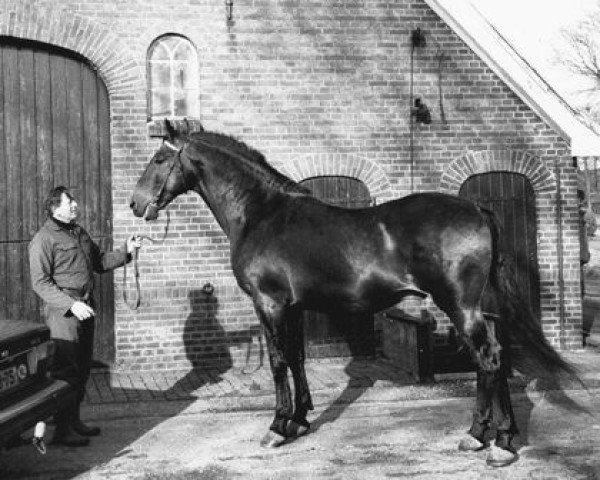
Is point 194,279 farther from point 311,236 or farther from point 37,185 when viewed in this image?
point 311,236

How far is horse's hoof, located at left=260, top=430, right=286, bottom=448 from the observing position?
5.98 m

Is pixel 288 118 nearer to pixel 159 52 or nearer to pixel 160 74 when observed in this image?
pixel 160 74

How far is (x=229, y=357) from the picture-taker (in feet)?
31.6

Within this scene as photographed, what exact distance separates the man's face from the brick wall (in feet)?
10.3

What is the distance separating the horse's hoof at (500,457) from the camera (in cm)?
536

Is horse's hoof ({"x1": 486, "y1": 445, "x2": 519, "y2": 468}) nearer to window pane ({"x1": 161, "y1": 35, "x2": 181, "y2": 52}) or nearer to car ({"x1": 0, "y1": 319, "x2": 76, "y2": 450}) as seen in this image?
car ({"x1": 0, "y1": 319, "x2": 76, "y2": 450})

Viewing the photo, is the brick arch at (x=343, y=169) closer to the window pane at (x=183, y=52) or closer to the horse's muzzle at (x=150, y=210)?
the window pane at (x=183, y=52)

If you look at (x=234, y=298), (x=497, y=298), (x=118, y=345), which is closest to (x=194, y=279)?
(x=234, y=298)

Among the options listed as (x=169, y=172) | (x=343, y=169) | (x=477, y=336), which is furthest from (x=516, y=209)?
(x=169, y=172)

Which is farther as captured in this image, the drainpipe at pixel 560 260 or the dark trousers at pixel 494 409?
the drainpipe at pixel 560 260

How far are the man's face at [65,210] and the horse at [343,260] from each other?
0.57 meters

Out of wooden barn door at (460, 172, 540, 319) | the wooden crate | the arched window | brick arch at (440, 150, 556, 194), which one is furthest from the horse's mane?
wooden barn door at (460, 172, 540, 319)

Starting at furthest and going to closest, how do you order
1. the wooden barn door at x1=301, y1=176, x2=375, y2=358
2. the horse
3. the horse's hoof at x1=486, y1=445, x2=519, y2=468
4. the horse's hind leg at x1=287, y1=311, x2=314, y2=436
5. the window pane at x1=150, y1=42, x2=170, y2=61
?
1. the wooden barn door at x1=301, y1=176, x2=375, y2=358
2. the window pane at x1=150, y1=42, x2=170, y2=61
3. the horse's hind leg at x1=287, y1=311, x2=314, y2=436
4. the horse
5. the horse's hoof at x1=486, y1=445, x2=519, y2=468

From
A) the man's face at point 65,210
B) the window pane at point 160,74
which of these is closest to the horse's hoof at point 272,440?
the man's face at point 65,210
